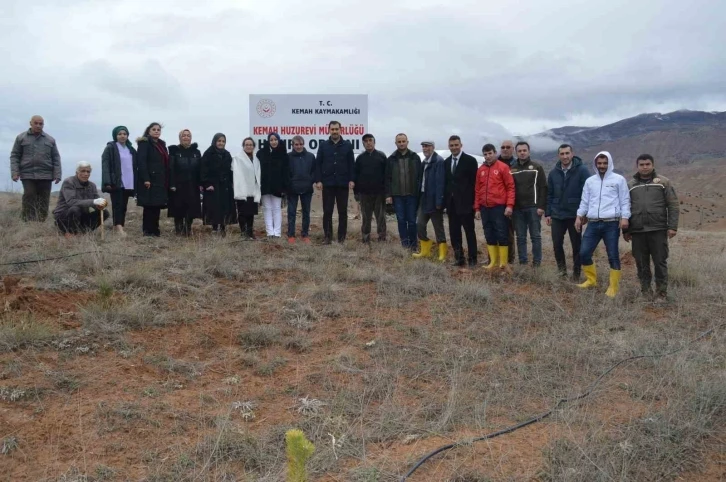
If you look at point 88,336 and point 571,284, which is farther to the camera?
point 571,284

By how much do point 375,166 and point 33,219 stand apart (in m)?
5.61

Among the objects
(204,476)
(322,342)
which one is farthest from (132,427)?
(322,342)

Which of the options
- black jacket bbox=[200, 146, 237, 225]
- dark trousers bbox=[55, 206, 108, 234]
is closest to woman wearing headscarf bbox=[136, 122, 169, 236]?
black jacket bbox=[200, 146, 237, 225]

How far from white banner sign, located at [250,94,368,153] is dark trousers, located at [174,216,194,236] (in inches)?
137

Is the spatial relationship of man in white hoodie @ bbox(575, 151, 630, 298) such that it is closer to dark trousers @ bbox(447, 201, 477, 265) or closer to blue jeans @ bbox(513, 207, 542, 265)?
blue jeans @ bbox(513, 207, 542, 265)

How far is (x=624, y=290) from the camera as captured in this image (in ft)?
24.6

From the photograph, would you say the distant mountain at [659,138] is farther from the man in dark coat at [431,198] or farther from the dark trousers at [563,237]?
the dark trousers at [563,237]

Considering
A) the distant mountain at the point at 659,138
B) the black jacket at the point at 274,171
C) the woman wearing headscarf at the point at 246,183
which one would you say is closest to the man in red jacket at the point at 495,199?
the black jacket at the point at 274,171

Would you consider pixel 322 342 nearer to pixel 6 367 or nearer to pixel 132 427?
pixel 132 427

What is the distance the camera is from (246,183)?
9.46 meters

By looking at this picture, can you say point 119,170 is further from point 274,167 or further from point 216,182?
point 274,167

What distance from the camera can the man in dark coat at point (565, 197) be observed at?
7844mm

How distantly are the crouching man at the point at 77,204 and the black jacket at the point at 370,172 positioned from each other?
375 centimetres

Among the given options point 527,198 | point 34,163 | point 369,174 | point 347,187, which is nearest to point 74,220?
point 34,163
